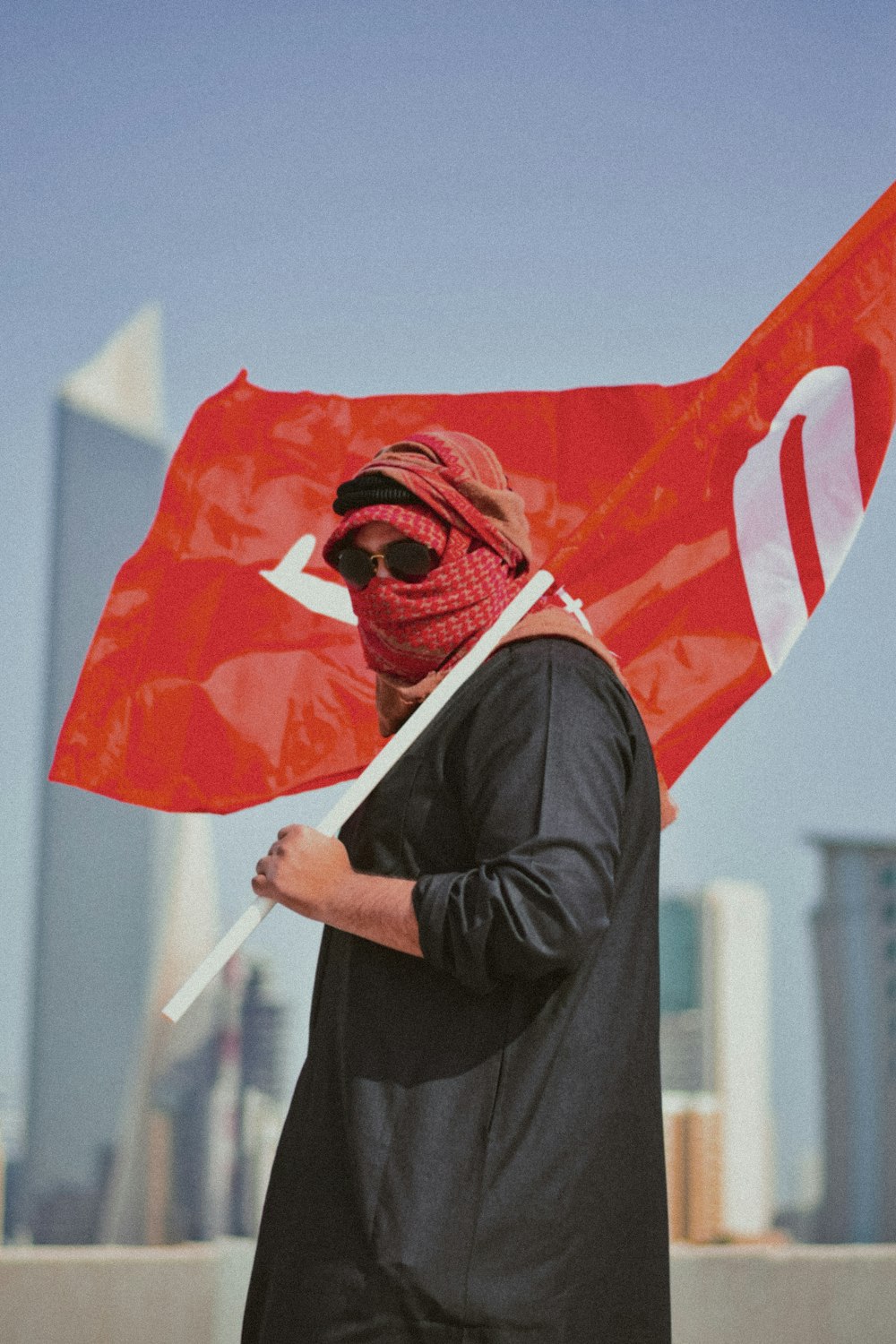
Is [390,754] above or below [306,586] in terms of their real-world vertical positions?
below

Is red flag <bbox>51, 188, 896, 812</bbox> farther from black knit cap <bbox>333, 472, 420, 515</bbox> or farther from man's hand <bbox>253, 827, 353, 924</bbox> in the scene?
man's hand <bbox>253, 827, 353, 924</bbox>

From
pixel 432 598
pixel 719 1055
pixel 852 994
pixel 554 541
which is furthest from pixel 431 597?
pixel 719 1055

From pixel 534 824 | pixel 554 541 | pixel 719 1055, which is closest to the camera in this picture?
pixel 534 824

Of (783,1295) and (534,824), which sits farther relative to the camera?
(783,1295)

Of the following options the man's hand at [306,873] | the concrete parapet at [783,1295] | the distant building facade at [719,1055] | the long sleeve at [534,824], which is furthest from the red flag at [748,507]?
the distant building facade at [719,1055]

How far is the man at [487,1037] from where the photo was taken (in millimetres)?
1975

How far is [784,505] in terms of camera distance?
3.47m

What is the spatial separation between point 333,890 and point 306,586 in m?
2.23

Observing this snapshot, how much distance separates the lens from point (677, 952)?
6234 centimetres

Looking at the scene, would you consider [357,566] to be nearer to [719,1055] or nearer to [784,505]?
[784,505]

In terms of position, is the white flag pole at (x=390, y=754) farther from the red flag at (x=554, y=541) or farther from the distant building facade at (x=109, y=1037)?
the distant building facade at (x=109, y=1037)

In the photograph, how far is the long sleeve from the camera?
197 cm

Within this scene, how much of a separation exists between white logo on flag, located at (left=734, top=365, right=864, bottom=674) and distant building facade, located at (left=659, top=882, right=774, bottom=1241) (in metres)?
46.5

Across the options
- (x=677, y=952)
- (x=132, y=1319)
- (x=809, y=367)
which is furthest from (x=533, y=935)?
(x=677, y=952)
